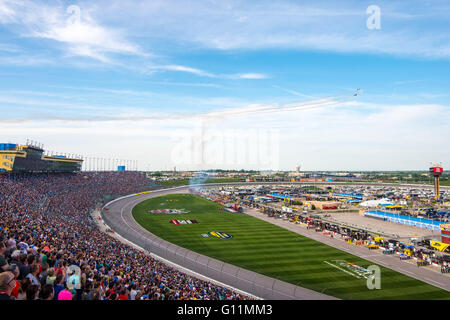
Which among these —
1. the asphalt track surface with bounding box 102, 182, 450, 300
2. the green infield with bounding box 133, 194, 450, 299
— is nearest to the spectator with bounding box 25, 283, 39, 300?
the asphalt track surface with bounding box 102, 182, 450, 300

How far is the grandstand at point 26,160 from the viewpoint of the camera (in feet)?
191

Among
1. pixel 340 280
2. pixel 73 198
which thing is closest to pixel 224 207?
pixel 73 198

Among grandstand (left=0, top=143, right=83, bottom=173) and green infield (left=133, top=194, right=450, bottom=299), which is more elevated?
grandstand (left=0, top=143, right=83, bottom=173)

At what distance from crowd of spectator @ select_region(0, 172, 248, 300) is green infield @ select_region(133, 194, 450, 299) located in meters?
9.52

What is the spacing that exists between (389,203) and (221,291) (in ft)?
243

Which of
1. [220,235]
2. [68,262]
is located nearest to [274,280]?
[68,262]

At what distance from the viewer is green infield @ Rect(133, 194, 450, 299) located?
25.7 m

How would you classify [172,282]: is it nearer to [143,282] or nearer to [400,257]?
[143,282]

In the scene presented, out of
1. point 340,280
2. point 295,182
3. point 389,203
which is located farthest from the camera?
point 295,182

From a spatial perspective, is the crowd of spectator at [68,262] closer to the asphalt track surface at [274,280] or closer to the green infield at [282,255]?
the asphalt track surface at [274,280]

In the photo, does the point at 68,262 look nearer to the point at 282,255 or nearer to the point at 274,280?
the point at 274,280

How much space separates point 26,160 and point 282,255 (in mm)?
55467

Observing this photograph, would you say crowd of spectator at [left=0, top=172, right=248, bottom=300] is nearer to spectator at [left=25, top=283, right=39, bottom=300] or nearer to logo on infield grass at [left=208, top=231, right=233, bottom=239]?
spectator at [left=25, top=283, right=39, bottom=300]
